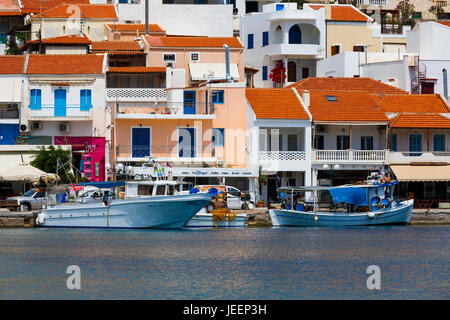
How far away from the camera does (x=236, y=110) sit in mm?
68000

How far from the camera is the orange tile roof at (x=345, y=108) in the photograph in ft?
221

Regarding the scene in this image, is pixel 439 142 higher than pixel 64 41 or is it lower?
lower

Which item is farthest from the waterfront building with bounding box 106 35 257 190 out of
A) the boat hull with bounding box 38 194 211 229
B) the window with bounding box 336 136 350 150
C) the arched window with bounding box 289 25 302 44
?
the arched window with bounding box 289 25 302 44

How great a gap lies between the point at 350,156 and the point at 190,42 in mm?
14138

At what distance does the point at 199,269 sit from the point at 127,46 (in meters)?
34.7

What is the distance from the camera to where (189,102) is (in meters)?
68.3

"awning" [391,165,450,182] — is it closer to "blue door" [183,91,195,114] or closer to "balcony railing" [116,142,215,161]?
"balcony railing" [116,142,215,161]

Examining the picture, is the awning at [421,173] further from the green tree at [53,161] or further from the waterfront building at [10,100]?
the waterfront building at [10,100]

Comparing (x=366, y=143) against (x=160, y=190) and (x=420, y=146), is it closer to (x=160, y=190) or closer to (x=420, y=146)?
(x=420, y=146)

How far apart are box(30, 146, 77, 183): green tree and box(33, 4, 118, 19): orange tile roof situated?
63.8ft

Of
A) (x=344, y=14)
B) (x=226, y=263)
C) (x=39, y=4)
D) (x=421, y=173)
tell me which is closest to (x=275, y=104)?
(x=421, y=173)

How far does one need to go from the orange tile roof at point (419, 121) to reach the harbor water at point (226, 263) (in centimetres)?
1220

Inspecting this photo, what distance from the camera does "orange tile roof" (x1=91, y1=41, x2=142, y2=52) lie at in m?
73.2
